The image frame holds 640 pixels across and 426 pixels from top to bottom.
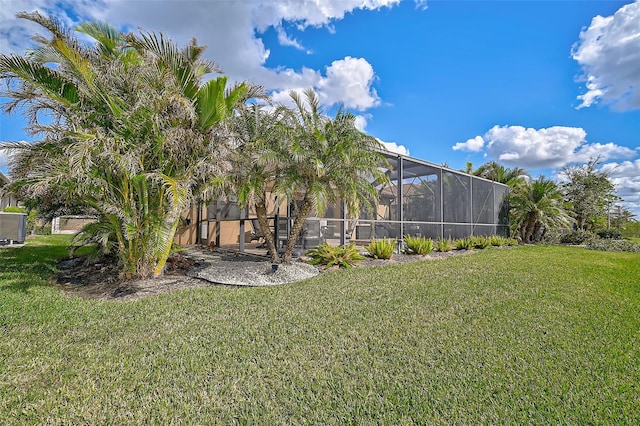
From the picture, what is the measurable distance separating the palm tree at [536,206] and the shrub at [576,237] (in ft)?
5.66

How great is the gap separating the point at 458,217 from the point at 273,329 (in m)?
12.0

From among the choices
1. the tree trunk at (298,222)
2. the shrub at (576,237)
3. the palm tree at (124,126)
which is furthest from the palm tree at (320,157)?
the shrub at (576,237)

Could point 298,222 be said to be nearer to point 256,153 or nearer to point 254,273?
point 254,273

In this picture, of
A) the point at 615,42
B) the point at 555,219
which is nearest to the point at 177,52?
the point at 615,42

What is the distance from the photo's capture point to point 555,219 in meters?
15.3

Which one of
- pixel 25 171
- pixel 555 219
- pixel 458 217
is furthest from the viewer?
pixel 555 219

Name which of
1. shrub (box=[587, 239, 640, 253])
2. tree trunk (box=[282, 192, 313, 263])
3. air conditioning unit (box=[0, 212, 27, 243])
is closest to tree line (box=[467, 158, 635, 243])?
shrub (box=[587, 239, 640, 253])

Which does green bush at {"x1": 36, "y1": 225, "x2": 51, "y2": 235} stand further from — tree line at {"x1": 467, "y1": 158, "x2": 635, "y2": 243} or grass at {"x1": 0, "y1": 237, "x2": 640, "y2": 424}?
tree line at {"x1": 467, "y1": 158, "x2": 635, "y2": 243}

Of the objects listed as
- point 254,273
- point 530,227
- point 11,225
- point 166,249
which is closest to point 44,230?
point 11,225

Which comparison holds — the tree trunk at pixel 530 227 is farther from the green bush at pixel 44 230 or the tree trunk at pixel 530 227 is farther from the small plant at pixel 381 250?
the green bush at pixel 44 230

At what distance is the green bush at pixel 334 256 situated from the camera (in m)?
7.40

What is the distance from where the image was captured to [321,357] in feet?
9.27

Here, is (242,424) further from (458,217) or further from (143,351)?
(458,217)

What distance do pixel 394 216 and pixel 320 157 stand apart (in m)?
4.76
